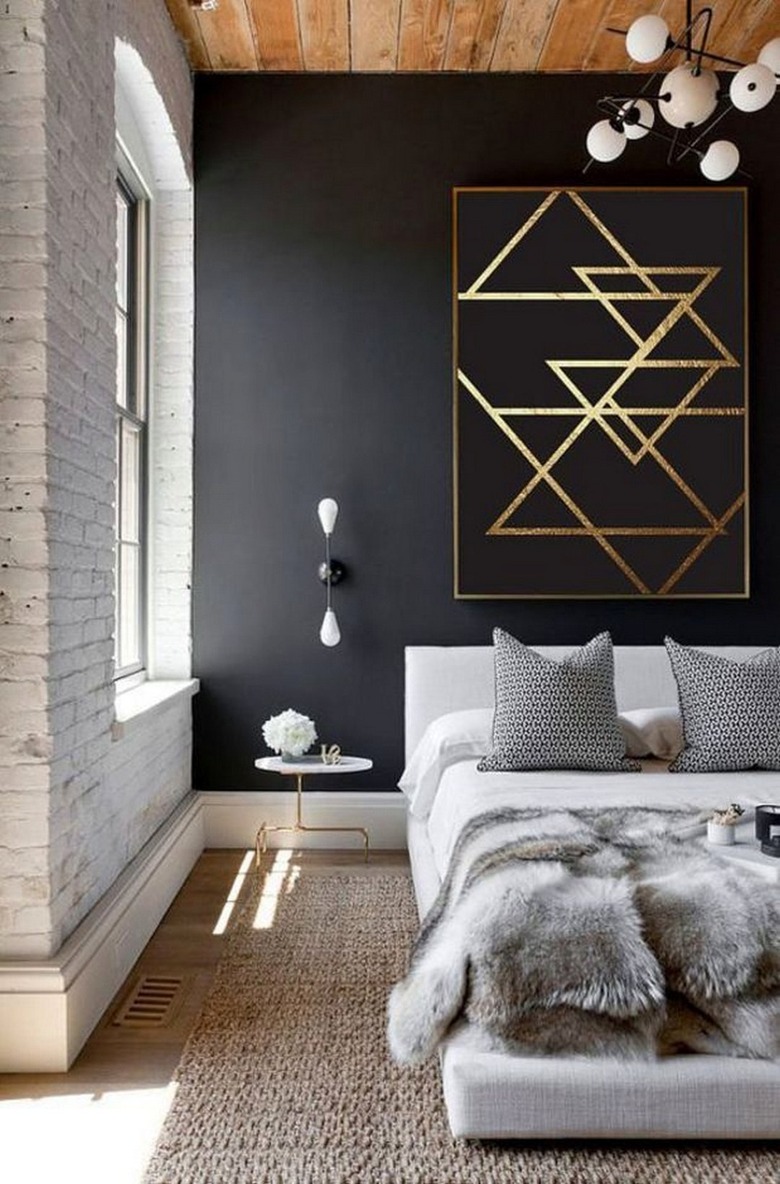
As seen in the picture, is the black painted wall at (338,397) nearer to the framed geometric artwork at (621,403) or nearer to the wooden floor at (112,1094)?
the framed geometric artwork at (621,403)

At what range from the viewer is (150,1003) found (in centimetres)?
325

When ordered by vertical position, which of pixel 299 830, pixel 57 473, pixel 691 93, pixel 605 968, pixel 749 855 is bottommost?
pixel 299 830

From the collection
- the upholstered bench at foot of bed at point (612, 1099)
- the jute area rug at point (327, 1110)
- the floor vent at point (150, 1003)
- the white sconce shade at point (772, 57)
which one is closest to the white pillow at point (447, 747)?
the jute area rug at point (327, 1110)

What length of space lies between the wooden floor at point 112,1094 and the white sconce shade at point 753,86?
2735mm

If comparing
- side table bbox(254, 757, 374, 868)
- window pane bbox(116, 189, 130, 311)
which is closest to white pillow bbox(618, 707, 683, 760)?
side table bbox(254, 757, 374, 868)

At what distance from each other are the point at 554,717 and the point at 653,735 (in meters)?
0.51

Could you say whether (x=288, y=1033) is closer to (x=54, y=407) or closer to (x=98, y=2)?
(x=54, y=407)

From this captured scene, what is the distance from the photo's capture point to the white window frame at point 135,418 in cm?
456

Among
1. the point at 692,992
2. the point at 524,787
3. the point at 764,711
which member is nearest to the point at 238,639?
the point at 524,787

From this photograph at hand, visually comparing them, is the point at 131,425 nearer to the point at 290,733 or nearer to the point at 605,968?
the point at 290,733

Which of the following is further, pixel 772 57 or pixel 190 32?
pixel 190 32

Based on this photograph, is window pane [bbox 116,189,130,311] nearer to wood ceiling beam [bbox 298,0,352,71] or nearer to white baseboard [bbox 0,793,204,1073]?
wood ceiling beam [bbox 298,0,352,71]

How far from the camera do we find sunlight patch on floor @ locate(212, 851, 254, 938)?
12.9ft

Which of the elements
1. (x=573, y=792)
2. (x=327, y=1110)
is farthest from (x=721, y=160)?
(x=327, y=1110)
